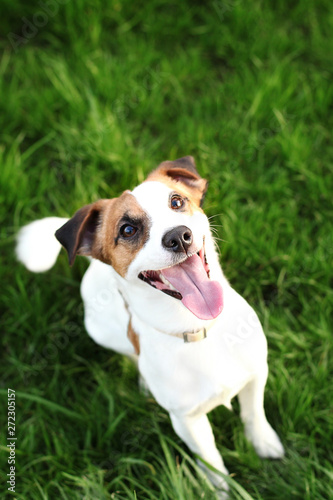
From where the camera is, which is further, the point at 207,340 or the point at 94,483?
the point at 94,483

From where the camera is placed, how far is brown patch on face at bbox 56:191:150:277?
229 cm

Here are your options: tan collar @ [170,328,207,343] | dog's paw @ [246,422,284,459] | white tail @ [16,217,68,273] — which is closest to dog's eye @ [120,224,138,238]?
tan collar @ [170,328,207,343]

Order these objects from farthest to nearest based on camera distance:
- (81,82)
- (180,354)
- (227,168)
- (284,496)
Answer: (81,82)
(227,168)
(284,496)
(180,354)

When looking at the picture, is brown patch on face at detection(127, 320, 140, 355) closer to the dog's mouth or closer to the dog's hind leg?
the dog's mouth

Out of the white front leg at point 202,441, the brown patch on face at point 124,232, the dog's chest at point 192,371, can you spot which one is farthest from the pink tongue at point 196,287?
the white front leg at point 202,441

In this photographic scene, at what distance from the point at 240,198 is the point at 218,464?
1.95 meters

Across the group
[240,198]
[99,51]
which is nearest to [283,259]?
[240,198]

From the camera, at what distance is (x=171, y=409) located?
2.54 metres

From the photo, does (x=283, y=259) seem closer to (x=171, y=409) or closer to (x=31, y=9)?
(x=171, y=409)

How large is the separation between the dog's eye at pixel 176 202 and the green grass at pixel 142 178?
895mm

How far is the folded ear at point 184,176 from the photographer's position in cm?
262

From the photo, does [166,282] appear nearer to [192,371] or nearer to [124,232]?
[124,232]

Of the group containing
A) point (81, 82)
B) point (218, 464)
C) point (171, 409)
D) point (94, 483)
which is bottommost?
point (94, 483)

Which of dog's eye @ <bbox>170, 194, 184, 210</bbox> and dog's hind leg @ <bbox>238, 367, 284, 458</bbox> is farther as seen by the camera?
dog's hind leg @ <bbox>238, 367, 284, 458</bbox>
